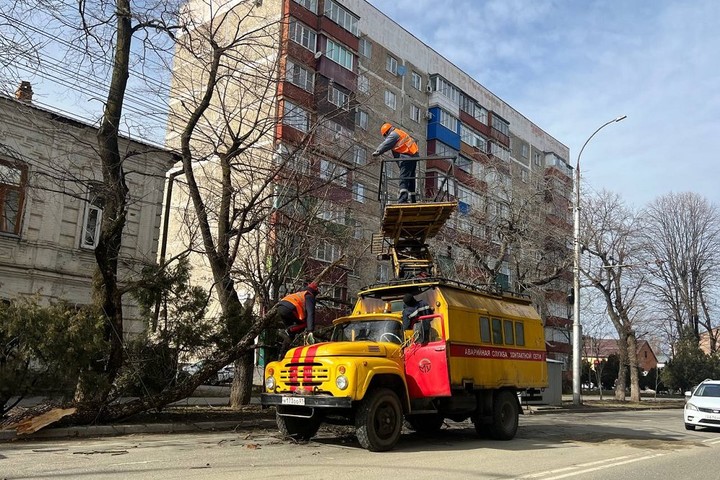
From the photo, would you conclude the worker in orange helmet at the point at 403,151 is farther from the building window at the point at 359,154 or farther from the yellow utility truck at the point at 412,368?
the building window at the point at 359,154

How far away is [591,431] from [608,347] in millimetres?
79722

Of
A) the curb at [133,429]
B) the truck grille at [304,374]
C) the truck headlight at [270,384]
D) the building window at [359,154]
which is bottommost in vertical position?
the curb at [133,429]

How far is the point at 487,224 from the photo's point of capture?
26703 millimetres

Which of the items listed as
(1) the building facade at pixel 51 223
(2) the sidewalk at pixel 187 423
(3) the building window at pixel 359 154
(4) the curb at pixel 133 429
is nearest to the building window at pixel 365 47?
(3) the building window at pixel 359 154

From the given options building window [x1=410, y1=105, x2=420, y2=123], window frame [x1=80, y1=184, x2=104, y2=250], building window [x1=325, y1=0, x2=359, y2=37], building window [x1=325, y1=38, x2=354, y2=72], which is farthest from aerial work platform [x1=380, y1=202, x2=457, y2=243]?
building window [x1=410, y1=105, x2=420, y2=123]

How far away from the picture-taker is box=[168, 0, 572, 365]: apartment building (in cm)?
1673

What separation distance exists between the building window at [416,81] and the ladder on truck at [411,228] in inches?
1252

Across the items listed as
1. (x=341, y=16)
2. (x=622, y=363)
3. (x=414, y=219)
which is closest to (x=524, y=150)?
(x=341, y=16)

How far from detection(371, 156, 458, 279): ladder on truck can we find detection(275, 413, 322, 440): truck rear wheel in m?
4.00

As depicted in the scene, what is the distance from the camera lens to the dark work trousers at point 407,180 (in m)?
13.1

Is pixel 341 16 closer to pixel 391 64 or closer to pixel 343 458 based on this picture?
pixel 391 64

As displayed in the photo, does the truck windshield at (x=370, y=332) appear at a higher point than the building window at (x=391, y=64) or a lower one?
lower

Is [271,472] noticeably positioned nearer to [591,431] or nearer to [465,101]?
[591,431]

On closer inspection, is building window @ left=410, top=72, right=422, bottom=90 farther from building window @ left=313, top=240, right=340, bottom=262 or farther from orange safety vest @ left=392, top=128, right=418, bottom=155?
orange safety vest @ left=392, top=128, right=418, bottom=155
